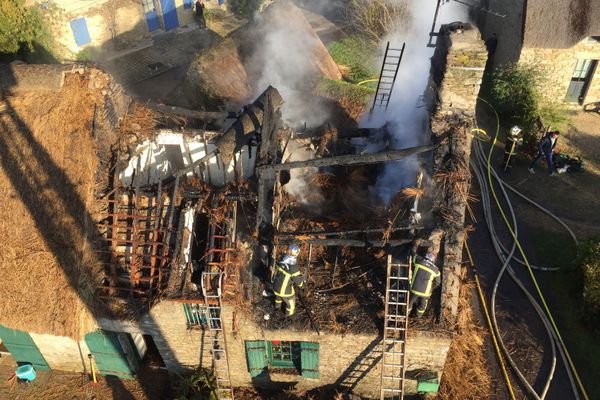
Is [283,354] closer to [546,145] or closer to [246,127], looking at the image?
[246,127]

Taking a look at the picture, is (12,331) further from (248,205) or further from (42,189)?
(248,205)

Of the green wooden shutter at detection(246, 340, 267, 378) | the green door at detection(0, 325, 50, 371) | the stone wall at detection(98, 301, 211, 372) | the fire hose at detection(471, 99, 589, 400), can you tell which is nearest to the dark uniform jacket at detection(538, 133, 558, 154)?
→ the fire hose at detection(471, 99, 589, 400)

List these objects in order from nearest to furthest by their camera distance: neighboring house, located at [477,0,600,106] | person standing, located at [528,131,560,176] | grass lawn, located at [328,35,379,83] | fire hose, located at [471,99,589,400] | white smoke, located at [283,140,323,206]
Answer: fire hose, located at [471,99,589,400] < white smoke, located at [283,140,323,206] < person standing, located at [528,131,560,176] < neighboring house, located at [477,0,600,106] < grass lawn, located at [328,35,379,83]

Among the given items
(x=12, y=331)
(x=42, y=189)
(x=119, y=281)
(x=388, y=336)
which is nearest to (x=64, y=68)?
(x=42, y=189)

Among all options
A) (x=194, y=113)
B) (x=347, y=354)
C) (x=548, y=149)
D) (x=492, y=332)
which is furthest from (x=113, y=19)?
(x=492, y=332)

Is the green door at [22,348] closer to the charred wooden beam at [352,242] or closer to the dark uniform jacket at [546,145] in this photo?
the charred wooden beam at [352,242]

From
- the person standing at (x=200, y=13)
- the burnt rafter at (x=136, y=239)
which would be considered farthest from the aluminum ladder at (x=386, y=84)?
the person standing at (x=200, y=13)

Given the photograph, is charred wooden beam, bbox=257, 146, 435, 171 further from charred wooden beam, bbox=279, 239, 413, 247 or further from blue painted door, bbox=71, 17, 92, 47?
blue painted door, bbox=71, 17, 92, 47
